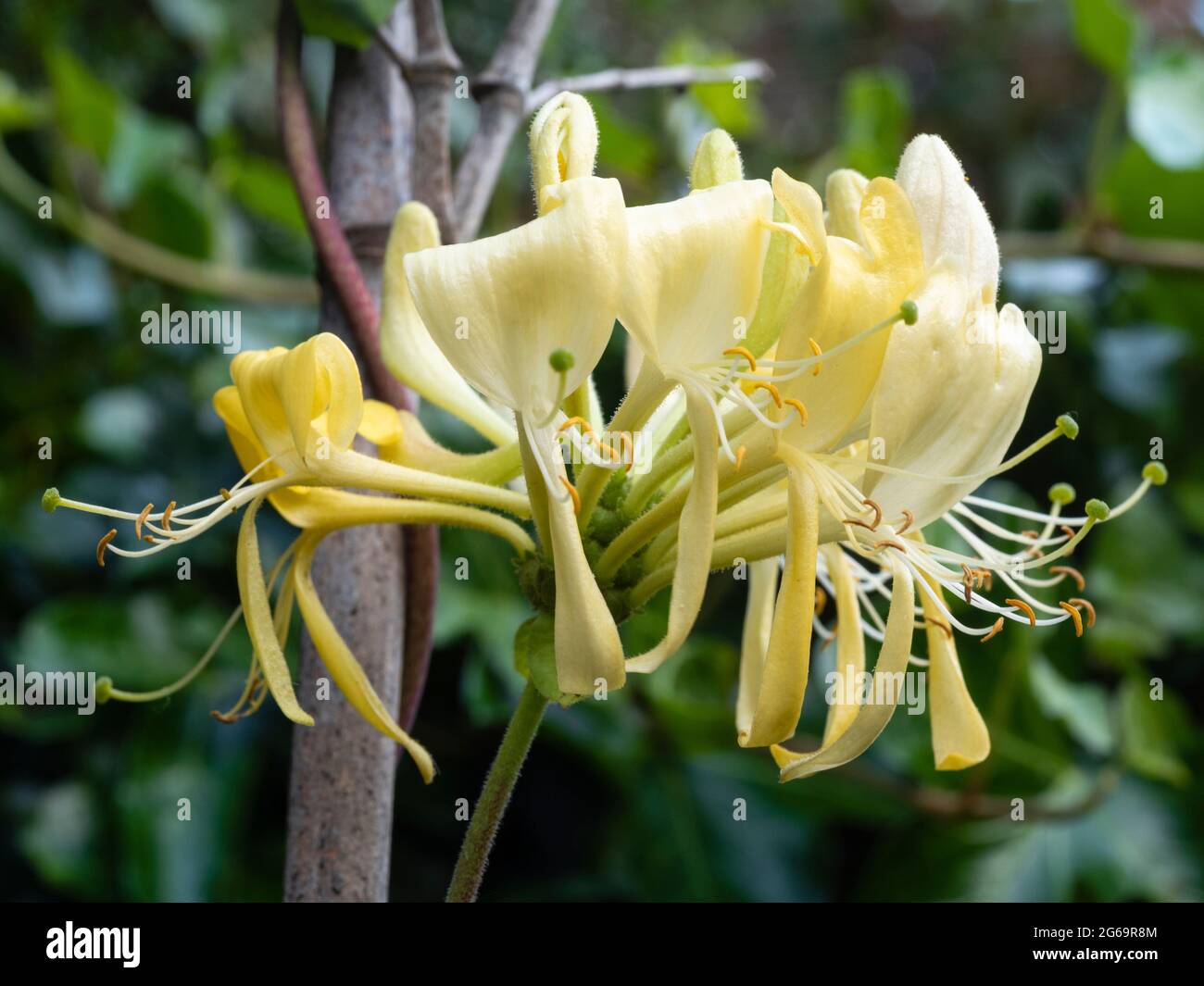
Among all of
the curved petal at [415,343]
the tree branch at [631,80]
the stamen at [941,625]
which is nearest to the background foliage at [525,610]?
the tree branch at [631,80]

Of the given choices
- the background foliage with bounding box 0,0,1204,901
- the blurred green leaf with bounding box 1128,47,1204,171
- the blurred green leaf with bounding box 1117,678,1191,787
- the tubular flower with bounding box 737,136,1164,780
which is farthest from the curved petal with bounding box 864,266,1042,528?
the blurred green leaf with bounding box 1128,47,1204,171

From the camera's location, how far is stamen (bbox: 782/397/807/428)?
0.45 metres

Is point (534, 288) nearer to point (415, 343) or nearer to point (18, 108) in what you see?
point (415, 343)

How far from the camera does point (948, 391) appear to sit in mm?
467

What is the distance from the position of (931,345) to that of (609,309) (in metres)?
0.13

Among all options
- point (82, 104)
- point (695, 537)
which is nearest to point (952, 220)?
point (695, 537)

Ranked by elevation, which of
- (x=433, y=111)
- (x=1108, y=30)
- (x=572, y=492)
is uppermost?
(x=1108, y=30)

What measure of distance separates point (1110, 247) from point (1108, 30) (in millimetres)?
271

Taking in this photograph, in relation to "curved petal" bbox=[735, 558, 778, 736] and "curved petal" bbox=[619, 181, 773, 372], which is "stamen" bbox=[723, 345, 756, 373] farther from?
"curved petal" bbox=[735, 558, 778, 736]

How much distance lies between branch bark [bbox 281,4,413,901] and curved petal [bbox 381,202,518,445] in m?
0.04

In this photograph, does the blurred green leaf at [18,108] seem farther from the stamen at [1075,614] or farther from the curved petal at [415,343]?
the stamen at [1075,614]

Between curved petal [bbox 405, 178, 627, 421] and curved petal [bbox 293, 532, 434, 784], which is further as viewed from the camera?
curved petal [bbox 293, 532, 434, 784]

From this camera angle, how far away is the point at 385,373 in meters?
0.65
